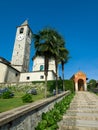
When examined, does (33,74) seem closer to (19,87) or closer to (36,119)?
(19,87)

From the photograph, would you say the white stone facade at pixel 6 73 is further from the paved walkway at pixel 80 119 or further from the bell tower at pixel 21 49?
the paved walkway at pixel 80 119

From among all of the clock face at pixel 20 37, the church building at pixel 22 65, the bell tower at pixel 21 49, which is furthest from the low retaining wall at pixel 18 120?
the clock face at pixel 20 37

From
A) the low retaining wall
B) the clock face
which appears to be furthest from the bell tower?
the low retaining wall

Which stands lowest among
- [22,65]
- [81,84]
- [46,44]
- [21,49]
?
[81,84]

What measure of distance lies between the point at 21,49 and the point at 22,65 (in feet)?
21.1

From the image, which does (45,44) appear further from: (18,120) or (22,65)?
(22,65)

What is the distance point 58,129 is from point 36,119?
0.92 metres

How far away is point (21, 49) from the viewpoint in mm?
46344

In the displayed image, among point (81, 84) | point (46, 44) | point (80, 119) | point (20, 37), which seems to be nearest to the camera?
point (80, 119)

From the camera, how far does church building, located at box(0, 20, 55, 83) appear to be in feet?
121

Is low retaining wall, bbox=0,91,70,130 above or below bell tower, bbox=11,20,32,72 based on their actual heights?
below

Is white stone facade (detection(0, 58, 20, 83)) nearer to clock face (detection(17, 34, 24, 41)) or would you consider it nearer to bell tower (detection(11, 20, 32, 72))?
bell tower (detection(11, 20, 32, 72))

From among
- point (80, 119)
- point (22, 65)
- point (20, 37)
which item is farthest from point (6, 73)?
point (80, 119)

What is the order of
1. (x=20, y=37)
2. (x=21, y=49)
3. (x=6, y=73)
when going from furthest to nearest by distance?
(x=20, y=37) → (x=21, y=49) → (x=6, y=73)
